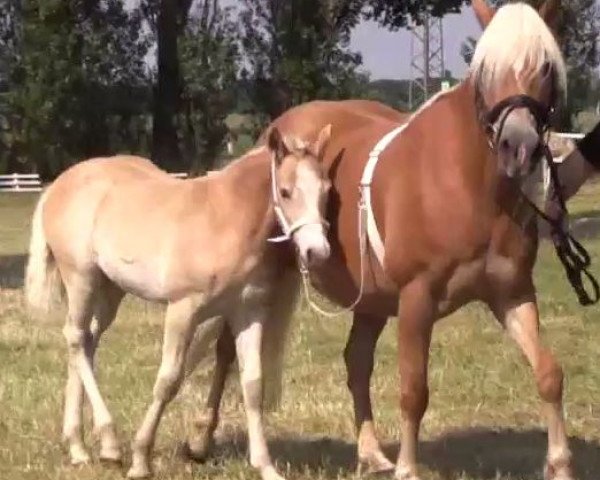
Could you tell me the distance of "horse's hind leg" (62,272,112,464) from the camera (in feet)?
20.3

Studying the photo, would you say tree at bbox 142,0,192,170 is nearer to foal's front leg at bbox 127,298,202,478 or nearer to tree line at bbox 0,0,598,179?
tree line at bbox 0,0,598,179

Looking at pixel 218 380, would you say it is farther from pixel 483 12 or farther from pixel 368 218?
pixel 483 12

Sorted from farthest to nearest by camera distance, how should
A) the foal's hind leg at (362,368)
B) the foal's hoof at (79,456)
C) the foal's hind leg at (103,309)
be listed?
the foal's hind leg at (103,309)
the foal's hind leg at (362,368)
the foal's hoof at (79,456)

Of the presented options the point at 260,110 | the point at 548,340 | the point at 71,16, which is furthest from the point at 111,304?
the point at 260,110

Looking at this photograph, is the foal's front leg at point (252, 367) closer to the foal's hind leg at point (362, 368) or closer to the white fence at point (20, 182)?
the foal's hind leg at point (362, 368)

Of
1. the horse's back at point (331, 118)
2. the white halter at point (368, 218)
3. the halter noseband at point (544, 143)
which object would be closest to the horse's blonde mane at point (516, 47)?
the halter noseband at point (544, 143)

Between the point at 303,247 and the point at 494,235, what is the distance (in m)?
0.73

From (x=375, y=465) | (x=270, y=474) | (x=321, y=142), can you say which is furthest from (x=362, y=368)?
(x=321, y=142)

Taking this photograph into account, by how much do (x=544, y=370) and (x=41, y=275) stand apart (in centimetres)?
247

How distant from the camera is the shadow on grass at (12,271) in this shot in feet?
46.7

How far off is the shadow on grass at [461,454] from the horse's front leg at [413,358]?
0.42 meters

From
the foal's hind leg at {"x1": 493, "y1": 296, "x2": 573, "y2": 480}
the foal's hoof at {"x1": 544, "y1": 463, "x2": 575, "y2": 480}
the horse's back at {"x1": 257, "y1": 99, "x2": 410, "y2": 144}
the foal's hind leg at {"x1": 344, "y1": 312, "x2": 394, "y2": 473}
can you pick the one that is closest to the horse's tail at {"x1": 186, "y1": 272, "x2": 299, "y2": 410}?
the foal's hind leg at {"x1": 344, "y1": 312, "x2": 394, "y2": 473}

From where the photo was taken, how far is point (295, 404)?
24.3 ft

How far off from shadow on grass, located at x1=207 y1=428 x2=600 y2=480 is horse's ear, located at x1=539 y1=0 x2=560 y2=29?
1.92m
